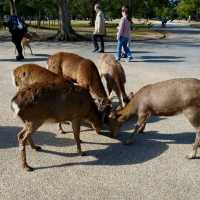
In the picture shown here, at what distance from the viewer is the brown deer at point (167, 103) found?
7219 millimetres

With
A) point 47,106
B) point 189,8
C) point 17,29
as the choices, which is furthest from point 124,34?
point 189,8

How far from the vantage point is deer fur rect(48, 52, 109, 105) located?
29.7ft

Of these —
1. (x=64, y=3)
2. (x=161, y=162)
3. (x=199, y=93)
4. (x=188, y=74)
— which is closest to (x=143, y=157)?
(x=161, y=162)

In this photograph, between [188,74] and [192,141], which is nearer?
[192,141]

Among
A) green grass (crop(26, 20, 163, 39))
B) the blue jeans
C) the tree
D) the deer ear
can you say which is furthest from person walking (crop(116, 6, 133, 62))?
the tree

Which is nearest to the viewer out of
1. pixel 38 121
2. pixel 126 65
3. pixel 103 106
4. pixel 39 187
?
pixel 39 187

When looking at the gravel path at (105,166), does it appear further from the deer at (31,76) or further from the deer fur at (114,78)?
the deer fur at (114,78)

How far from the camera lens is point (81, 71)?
9.70 metres

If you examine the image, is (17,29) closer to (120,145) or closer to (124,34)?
(124,34)

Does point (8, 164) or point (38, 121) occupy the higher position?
point (38, 121)

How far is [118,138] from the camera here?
27.1ft

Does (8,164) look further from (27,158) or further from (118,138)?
(118,138)

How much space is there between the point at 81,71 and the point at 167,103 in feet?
8.89

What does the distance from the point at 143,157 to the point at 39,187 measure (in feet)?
6.09
